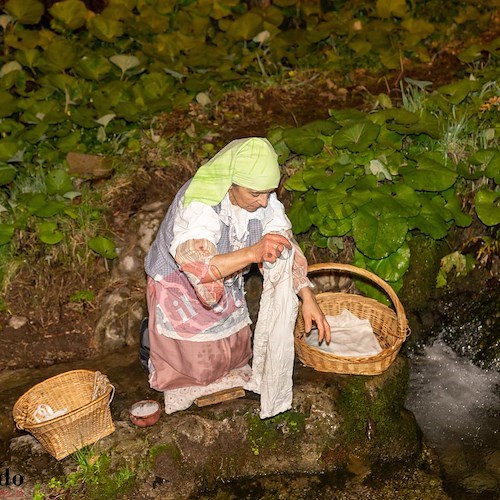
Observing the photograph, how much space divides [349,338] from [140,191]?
2228mm

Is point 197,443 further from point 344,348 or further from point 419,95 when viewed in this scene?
point 419,95

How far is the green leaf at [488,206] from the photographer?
5436mm

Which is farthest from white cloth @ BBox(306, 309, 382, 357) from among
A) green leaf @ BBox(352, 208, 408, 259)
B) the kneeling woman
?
the kneeling woman

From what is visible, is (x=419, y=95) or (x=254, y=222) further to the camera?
(x=419, y=95)

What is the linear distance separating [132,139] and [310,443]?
130 inches

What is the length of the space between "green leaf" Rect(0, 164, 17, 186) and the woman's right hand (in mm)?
3044

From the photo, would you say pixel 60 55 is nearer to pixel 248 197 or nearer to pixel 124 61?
pixel 124 61

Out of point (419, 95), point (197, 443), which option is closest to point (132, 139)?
point (419, 95)

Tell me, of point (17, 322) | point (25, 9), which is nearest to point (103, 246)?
point (17, 322)

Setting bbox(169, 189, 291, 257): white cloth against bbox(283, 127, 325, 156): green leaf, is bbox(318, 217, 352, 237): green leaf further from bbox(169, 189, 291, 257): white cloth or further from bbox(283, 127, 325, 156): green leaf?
bbox(169, 189, 291, 257): white cloth

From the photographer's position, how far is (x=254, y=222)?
439 centimetres

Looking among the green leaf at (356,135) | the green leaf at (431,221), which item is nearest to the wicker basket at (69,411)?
the green leaf at (431,221)

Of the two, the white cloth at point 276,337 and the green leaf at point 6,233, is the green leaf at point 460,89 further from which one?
the green leaf at point 6,233

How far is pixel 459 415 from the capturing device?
17.3ft
